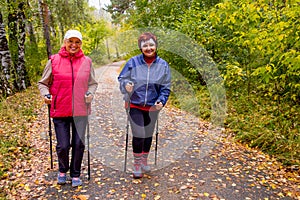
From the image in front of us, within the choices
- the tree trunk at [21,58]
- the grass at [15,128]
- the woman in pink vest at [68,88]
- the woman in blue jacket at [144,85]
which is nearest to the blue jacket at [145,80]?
the woman in blue jacket at [144,85]

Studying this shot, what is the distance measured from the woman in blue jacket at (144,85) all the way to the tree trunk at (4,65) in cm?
628

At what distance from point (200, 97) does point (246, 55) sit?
6.13 feet

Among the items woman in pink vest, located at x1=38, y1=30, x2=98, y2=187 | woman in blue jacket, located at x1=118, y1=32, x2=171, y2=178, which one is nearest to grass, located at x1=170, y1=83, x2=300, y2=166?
woman in blue jacket, located at x1=118, y1=32, x2=171, y2=178

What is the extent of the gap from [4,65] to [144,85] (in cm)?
711

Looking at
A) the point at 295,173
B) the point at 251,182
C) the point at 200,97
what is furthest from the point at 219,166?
the point at 200,97

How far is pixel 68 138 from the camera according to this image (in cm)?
382

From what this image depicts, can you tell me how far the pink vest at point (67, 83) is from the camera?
143 inches

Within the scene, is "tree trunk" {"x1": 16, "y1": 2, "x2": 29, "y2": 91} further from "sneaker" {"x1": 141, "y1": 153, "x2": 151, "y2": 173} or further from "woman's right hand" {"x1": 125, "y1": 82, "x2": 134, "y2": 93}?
"woman's right hand" {"x1": 125, "y1": 82, "x2": 134, "y2": 93}

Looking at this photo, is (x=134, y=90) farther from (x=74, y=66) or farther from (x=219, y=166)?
(x=219, y=166)

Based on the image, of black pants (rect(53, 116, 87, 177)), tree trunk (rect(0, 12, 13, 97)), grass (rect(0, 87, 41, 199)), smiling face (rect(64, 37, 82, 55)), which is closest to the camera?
smiling face (rect(64, 37, 82, 55))

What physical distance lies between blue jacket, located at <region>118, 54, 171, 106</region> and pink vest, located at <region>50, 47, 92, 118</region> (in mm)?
630

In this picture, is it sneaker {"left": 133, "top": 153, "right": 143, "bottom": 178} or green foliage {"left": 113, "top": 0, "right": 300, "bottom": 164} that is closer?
sneaker {"left": 133, "top": 153, "right": 143, "bottom": 178}

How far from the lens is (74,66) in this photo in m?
3.68

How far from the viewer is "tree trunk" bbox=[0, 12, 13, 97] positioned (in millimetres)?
8883
